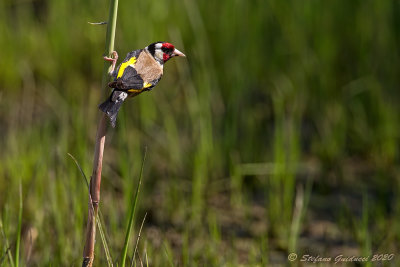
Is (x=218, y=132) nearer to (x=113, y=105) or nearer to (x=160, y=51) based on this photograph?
(x=160, y=51)

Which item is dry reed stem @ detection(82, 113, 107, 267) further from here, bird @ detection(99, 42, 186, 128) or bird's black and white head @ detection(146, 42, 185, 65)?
bird's black and white head @ detection(146, 42, 185, 65)

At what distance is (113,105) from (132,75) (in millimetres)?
70

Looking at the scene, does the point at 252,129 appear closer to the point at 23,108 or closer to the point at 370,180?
the point at 370,180

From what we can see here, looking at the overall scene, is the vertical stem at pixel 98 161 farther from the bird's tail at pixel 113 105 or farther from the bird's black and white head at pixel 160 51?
the bird's black and white head at pixel 160 51

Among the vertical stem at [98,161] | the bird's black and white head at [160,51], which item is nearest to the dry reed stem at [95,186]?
the vertical stem at [98,161]

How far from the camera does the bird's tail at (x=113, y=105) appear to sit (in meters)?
1.09

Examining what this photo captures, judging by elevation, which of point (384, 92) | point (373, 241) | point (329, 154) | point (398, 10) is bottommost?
point (373, 241)

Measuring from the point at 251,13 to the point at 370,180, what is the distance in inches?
43.0

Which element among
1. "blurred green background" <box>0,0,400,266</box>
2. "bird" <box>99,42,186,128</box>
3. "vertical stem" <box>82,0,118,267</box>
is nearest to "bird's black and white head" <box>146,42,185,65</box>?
"bird" <box>99,42,186,128</box>

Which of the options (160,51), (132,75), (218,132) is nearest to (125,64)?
(132,75)

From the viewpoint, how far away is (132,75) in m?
1.14

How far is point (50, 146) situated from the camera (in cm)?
254

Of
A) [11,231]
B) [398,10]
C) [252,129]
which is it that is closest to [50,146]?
[11,231]

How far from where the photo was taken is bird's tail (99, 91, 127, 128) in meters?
1.09
